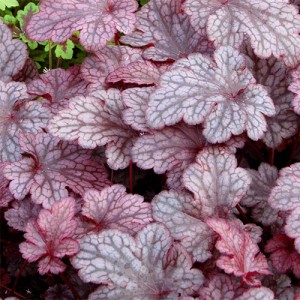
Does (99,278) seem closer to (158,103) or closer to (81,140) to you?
(81,140)

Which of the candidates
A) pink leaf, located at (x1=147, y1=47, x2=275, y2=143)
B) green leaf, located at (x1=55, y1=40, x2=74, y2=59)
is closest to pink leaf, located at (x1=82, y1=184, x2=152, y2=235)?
pink leaf, located at (x1=147, y1=47, x2=275, y2=143)

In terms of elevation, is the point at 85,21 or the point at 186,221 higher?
the point at 85,21

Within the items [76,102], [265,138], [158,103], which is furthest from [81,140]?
[265,138]

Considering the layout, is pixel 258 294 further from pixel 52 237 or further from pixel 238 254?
pixel 52 237

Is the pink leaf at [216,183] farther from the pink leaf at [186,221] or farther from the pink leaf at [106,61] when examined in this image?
the pink leaf at [106,61]

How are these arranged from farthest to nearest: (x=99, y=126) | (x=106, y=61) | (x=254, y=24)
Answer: (x=106, y=61) → (x=254, y=24) → (x=99, y=126)

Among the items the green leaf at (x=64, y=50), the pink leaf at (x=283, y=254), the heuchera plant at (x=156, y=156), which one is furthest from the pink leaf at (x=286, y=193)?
the green leaf at (x=64, y=50)

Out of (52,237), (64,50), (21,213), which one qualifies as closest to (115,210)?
(52,237)
